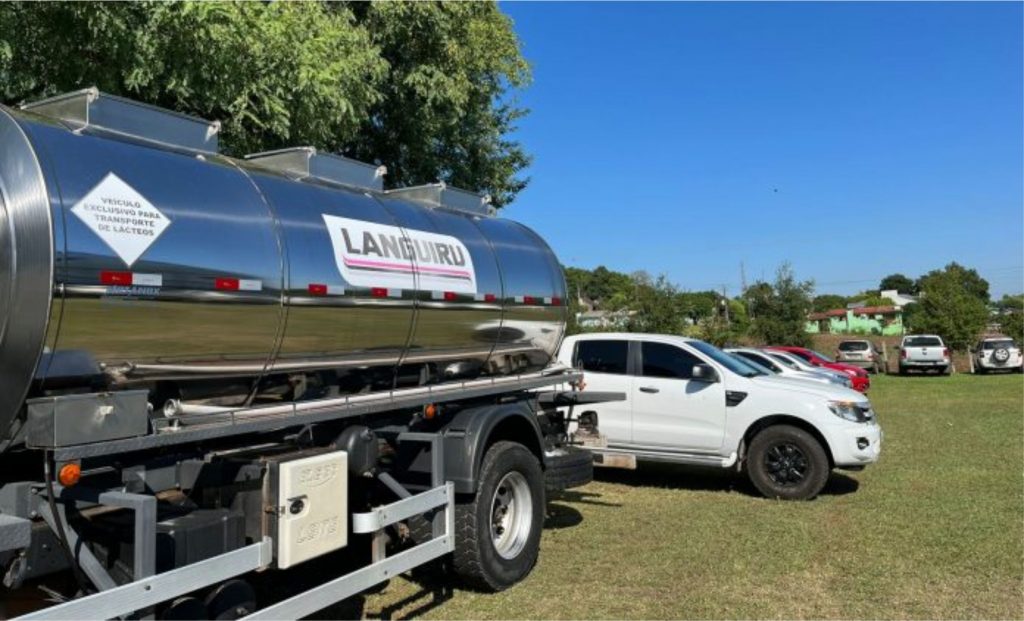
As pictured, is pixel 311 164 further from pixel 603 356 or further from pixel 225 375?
pixel 603 356

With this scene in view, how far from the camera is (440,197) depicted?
21.2 ft

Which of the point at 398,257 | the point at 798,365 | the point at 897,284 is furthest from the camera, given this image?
the point at 897,284

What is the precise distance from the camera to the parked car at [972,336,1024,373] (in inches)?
1410

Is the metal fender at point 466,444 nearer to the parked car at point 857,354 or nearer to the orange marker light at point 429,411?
the orange marker light at point 429,411

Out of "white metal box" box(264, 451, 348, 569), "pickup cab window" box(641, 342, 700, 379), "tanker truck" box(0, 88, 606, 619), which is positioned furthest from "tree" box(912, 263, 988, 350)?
"white metal box" box(264, 451, 348, 569)

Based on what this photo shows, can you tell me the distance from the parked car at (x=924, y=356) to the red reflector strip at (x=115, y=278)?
36449mm

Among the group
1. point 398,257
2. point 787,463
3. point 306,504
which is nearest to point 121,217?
point 306,504

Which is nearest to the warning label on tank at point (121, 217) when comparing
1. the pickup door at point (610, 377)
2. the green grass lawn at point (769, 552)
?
the green grass lawn at point (769, 552)

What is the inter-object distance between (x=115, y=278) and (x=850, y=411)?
27.0ft

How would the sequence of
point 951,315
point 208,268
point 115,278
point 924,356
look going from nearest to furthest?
point 115,278
point 208,268
point 924,356
point 951,315

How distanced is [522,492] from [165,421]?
3.20 meters

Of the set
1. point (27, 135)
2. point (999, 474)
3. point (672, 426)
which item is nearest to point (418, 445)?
point (27, 135)

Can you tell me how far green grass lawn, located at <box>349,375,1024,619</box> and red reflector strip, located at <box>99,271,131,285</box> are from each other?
9.72 ft

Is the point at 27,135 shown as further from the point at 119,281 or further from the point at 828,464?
the point at 828,464
